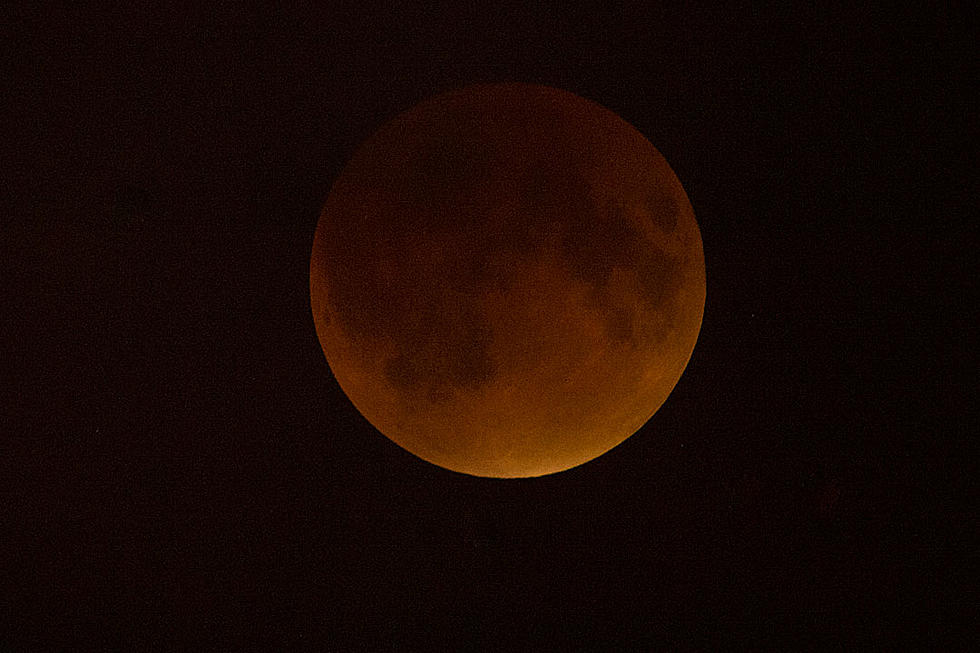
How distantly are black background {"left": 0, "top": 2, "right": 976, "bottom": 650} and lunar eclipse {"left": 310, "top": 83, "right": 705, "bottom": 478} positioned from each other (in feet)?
6.31

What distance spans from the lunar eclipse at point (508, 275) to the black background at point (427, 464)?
6.31 feet

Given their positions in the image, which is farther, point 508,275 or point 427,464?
point 427,464

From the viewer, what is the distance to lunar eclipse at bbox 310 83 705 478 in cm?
249

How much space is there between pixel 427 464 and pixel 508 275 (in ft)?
8.25

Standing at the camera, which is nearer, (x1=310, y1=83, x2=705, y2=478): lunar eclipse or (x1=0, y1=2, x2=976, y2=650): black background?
(x1=310, y1=83, x2=705, y2=478): lunar eclipse

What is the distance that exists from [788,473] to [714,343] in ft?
3.09

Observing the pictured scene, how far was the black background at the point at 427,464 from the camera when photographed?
4566 mm

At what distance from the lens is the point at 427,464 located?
472cm

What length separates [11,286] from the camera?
4.86 meters

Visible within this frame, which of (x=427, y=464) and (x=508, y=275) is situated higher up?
(x=427, y=464)

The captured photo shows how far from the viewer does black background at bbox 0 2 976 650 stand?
4566mm

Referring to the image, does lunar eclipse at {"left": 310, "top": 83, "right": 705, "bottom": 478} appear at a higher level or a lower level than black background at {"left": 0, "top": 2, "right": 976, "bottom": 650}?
lower

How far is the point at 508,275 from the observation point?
2.47 meters

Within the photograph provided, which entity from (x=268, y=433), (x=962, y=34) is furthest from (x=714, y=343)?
(x=268, y=433)
